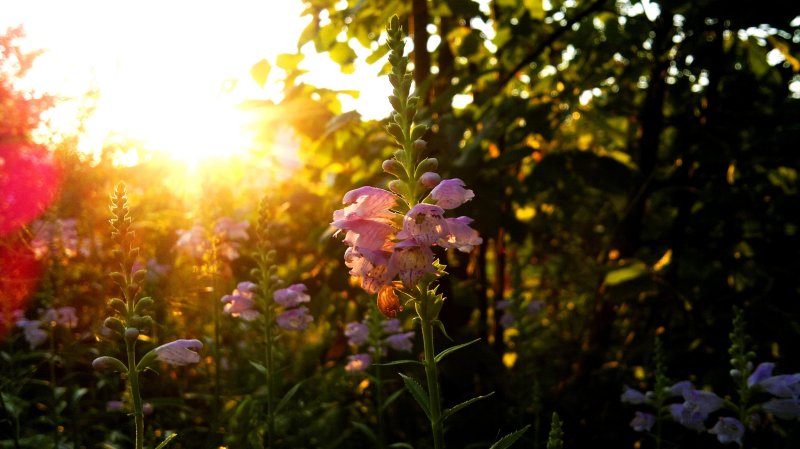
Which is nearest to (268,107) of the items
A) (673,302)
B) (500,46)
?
(500,46)

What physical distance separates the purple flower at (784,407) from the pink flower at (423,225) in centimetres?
177

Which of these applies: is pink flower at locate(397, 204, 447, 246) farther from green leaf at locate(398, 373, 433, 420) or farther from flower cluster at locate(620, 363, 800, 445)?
flower cluster at locate(620, 363, 800, 445)

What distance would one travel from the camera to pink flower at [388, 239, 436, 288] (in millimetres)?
1434

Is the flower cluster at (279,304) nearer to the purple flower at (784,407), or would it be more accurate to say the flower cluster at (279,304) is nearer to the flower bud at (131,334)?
the flower bud at (131,334)

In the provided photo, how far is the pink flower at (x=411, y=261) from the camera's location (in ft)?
4.70

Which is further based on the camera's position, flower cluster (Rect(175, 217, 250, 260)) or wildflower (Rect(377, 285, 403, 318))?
flower cluster (Rect(175, 217, 250, 260))

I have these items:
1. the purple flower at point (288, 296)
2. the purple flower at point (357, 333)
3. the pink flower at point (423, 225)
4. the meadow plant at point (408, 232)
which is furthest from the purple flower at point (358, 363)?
the pink flower at point (423, 225)

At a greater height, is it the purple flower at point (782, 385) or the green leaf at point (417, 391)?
the green leaf at point (417, 391)

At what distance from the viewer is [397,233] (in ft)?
5.03

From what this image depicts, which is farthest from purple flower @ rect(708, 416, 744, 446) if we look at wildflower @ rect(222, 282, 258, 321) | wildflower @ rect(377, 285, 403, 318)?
wildflower @ rect(222, 282, 258, 321)

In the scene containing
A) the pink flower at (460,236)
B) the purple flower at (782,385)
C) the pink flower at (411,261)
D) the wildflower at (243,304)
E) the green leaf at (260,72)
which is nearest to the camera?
the pink flower at (411,261)

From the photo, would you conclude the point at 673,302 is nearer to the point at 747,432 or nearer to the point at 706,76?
the point at 747,432

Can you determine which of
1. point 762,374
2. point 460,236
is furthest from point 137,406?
point 762,374

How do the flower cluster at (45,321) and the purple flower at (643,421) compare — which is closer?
the purple flower at (643,421)
